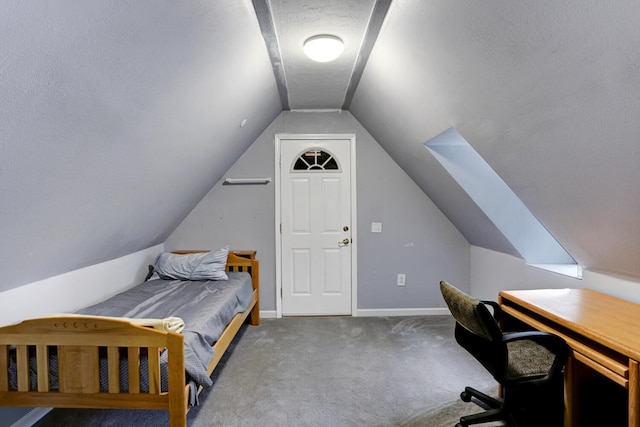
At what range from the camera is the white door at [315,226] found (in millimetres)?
3473

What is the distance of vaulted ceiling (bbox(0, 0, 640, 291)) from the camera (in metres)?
1.02

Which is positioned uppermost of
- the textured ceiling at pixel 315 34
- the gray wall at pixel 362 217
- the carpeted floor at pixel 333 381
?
the textured ceiling at pixel 315 34


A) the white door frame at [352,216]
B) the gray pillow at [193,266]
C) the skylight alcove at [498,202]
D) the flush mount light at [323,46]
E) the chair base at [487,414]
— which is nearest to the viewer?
the chair base at [487,414]

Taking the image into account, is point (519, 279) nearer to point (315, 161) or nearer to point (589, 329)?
point (589, 329)

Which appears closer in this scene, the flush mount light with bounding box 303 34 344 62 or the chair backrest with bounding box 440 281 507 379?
the chair backrest with bounding box 440 281 507 379

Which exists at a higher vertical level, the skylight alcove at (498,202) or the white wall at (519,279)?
the skylight alcove at (498,202)

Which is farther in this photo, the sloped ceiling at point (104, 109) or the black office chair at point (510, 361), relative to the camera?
the black office chair at point (510, 361)

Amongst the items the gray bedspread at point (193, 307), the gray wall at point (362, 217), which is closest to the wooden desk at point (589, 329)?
the gray wall at point (362, 217)

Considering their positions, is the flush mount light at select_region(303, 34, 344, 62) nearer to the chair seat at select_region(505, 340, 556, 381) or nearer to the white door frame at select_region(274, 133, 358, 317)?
the white door frame at select_region(274, 133, 358, 317)

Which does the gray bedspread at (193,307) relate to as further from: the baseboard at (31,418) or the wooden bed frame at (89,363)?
the baseboard at (31,418)

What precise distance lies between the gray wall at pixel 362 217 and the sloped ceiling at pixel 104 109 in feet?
2.98

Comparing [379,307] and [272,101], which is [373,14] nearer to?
[272,101]

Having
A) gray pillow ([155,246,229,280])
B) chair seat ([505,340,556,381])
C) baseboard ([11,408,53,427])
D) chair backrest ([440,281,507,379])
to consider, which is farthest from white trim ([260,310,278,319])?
chair seat ([505,340,556,381])

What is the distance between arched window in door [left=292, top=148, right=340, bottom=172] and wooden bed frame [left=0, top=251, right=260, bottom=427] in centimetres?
234
